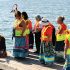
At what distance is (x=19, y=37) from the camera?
13797 mm

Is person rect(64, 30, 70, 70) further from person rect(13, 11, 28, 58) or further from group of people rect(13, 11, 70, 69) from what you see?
person rect(13, 11, 28, 58)

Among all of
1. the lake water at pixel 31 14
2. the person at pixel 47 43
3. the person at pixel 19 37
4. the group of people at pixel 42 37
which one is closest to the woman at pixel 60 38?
the group of people at pixel 42 37

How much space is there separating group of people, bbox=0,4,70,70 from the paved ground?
184 mm

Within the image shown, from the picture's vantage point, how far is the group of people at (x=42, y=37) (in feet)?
42.1

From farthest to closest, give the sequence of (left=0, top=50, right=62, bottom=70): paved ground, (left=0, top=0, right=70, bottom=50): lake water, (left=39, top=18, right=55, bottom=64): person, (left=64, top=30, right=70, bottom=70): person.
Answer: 1. (left=0, top=0, right=70, bottom=50): lake water
2. (left=0, top=50, right=62, bottom=70): paved ground
3. (left=39, top=18, right=55, bottom=64): person
4. (left=64, top=30, right=70, bottom=70): person

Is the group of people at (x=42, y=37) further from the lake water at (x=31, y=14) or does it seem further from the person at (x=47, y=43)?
the lake water at (x=31, y=14)

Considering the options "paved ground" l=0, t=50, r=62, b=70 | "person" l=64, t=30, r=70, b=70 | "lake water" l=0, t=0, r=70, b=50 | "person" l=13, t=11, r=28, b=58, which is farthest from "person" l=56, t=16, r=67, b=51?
"lake water" l=0, t=0, r=70, b=50

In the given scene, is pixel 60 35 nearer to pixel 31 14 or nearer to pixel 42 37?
pixel 42 37

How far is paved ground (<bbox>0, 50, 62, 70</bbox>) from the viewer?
42.5 ft

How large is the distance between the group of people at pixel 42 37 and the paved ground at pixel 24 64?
0.18 metres

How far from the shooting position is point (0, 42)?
14305 millimetres

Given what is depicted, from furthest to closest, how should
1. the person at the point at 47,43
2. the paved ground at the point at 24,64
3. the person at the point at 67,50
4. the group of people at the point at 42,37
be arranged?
the paved ground at the point at 24,64
the group of people at the point at 42,37
the person at the point at 47,43
the person at the point at 67,50

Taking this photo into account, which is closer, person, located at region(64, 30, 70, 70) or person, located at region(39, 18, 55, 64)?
person, located at region(64, 30, 70, 70)

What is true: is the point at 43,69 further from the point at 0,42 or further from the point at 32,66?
the point at 0,42
